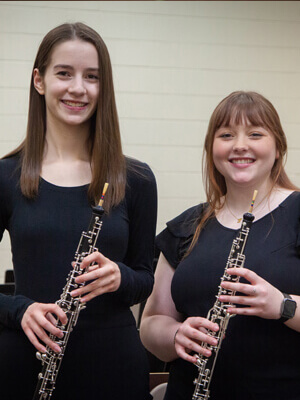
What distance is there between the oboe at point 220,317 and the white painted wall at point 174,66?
286cm

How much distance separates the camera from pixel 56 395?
144 centimetres

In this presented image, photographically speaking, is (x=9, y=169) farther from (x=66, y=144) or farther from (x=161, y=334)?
(x=161, y=334)

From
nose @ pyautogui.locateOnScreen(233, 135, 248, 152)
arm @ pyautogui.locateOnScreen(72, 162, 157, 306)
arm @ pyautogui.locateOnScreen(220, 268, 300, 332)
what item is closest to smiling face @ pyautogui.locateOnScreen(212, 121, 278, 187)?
→ nose @ pyautogui.locateOnScreen(233, 135, 248, 152)

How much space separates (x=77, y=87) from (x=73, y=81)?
0.03 metres

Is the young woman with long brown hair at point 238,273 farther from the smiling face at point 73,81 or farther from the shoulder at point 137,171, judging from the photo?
the smiling face at point 73,81

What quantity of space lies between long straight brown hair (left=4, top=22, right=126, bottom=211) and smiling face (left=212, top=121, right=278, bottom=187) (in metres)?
0.29

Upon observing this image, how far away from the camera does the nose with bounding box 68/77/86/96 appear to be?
1508 mm

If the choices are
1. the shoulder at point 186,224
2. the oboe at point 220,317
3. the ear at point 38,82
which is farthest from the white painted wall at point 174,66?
the oboe at point 220,317

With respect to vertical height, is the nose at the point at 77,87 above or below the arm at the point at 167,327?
above

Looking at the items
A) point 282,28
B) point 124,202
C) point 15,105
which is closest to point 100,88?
point 124,202

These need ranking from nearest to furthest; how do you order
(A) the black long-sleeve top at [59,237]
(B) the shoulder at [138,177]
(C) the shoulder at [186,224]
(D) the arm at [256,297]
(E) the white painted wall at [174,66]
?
(D) the arm at [256,297] < (A) the black long-sleeve top at [59,237] < (B) the shoulder at [138,177] < (C) the shoulder at [186,224] < (E) the white painted wall at [174,66]

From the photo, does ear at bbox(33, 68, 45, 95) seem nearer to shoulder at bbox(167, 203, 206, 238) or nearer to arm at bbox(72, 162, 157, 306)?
arm at bbox(72, 162, 157, 306)

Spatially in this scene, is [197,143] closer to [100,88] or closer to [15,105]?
[15,105]

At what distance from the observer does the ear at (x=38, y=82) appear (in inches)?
62.6
